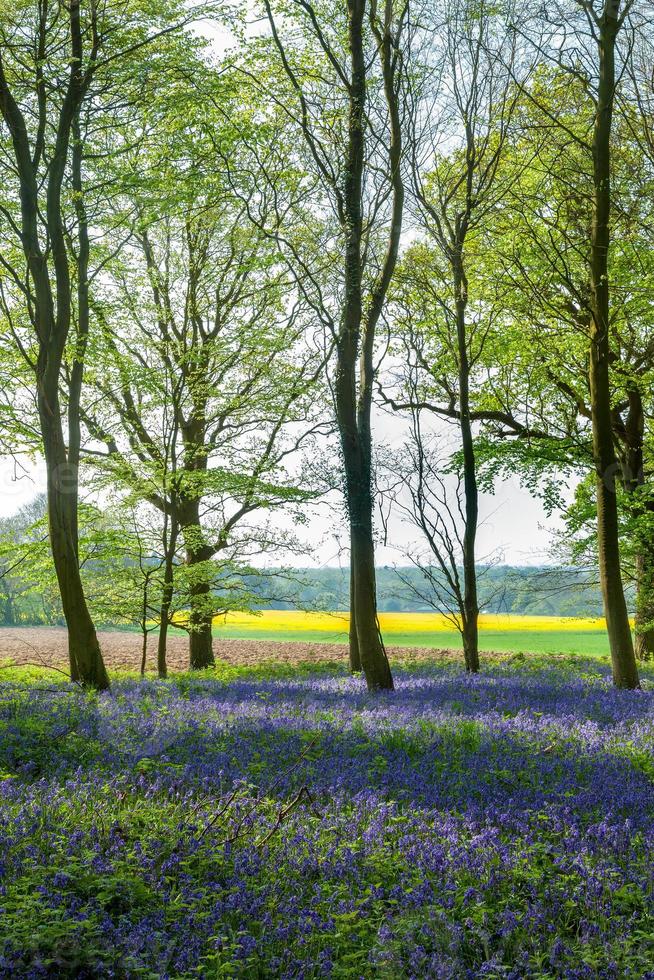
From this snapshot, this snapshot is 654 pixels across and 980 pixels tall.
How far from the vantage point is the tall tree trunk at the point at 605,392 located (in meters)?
12.5

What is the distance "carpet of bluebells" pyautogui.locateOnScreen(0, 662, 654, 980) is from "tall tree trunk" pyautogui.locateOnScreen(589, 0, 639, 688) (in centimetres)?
446

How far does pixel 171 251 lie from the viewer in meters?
22.2

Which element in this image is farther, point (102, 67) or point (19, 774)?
point (102, 67)

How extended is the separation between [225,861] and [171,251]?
20368mm

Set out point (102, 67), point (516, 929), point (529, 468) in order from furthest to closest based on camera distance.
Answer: point (529, 468)
point (102, 67)
point (516, 929)

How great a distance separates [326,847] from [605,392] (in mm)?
10505

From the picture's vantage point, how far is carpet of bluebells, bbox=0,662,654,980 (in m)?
3.65

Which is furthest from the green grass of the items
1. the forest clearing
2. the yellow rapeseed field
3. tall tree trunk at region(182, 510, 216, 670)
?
tall tree trunk at region(182, 510, 216, 670)

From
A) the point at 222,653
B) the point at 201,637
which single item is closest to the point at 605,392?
the point at 201,637

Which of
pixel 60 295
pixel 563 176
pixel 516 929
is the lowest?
pixel 516 929

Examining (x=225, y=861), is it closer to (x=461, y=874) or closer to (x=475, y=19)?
(x=461, y=874)

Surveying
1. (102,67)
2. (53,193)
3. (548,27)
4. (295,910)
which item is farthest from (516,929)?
(548,27)

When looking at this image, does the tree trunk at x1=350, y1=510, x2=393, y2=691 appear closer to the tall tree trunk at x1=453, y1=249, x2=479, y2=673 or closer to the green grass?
the tall tree trunk at x1=453, y1=249, x2=479, y2=673

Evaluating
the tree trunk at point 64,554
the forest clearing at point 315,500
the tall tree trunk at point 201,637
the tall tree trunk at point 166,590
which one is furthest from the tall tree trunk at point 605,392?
the tall tree trunk at point 201,637
